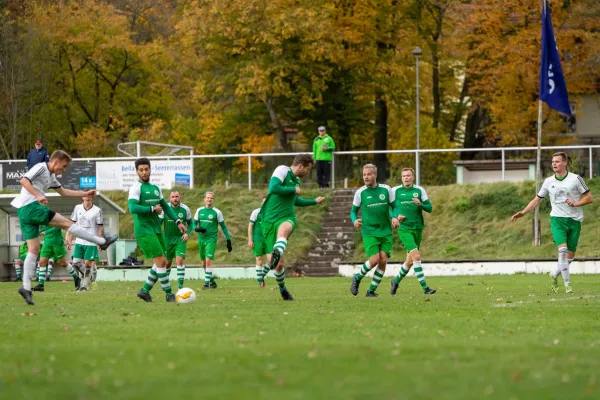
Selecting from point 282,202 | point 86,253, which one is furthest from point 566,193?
point 86,253

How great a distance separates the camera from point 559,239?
1886 centimetres

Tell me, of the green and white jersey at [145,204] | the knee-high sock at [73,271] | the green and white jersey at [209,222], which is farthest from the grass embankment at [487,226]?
the green and white jersey at [145,204]

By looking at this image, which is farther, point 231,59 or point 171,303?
point 231,59

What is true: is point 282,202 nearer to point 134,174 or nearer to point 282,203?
point 282,203

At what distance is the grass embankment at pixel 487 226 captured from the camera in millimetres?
35938

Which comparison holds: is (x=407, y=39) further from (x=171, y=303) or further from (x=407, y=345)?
(x=407, y=345)

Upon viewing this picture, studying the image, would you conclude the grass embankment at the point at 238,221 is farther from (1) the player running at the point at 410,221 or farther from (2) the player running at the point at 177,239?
(1) the player running at the point at 410,221

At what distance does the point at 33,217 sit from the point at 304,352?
7404 millimetres

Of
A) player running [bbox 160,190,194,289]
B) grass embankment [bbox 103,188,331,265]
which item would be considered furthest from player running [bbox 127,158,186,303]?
grass embankment [bbox 103,188,331,265]

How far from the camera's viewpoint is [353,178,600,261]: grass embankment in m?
35.9

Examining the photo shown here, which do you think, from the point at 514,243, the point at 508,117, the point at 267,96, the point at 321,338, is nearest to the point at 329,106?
the point at 267,96

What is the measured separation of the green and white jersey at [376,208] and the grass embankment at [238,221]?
18.5 m

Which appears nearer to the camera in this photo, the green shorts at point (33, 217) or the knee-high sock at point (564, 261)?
the green shorts at point (33, 217)

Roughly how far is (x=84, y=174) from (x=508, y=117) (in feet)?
57.5
